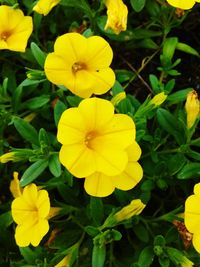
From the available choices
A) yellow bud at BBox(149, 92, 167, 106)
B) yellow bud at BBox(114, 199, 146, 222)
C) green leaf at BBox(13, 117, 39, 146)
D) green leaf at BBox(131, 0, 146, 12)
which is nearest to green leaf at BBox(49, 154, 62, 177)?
green leaf at BBox(13, 117, 39, 146)

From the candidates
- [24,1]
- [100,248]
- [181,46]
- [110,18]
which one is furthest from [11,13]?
[100,248]

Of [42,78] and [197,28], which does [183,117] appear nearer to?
[42,78]

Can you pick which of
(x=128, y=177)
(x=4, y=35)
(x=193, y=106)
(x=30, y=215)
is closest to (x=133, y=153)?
(x=128, y=177)

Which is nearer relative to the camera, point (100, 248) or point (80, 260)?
point (100, 248)

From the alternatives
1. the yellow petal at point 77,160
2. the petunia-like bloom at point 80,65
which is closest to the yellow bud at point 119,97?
the petunia-like bloom at point 80,65

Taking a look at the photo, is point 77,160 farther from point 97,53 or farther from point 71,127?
point 97,53

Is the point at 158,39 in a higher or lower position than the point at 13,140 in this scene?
higher
